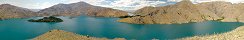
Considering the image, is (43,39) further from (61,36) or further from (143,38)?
(143,38)

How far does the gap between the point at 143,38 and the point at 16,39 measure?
45.4 m

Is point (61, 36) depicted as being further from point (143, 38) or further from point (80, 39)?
point (143, 38)

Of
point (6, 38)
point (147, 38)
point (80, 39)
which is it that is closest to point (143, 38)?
point (147, 38)

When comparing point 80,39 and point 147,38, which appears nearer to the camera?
point 80,39

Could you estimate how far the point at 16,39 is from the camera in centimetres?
12150

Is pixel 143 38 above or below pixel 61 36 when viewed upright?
below

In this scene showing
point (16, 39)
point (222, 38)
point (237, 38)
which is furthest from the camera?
Answer: point (16, 39)

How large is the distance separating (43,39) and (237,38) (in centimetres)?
4987

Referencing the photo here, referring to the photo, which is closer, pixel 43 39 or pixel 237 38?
pixel 237 38

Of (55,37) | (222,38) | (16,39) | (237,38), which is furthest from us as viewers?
(16,39)

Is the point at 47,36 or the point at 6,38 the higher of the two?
the point at 47,36

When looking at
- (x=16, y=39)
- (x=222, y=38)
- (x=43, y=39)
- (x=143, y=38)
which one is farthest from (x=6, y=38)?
(x=222, y=38)

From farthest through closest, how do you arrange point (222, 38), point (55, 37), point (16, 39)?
point (16, 39), point (55, 37), point (222, 38)

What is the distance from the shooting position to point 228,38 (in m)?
73.5
